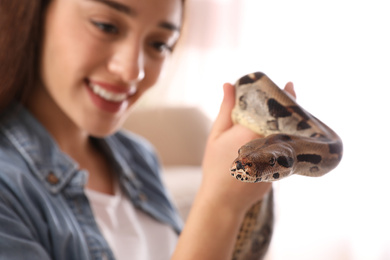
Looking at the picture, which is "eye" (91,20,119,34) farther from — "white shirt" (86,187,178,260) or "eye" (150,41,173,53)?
"white shirt" (86,187,178,260)

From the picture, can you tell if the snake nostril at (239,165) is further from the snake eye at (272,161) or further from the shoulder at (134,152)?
the shoulder at (134,152)

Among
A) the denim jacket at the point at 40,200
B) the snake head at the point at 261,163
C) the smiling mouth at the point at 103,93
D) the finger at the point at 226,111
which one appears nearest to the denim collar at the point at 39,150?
the denim jacket at the point at 40,200

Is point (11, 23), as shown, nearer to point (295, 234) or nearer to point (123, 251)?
point (123, 251)

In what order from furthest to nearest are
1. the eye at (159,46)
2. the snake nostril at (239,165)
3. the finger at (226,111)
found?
the eye at (159,46), the finger at (226,111), the snake nostril at (239,165)

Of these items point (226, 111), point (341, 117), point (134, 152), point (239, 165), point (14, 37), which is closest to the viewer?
point (239, 165)

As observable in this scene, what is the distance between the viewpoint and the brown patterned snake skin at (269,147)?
560mm

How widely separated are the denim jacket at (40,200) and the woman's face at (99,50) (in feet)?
0.30

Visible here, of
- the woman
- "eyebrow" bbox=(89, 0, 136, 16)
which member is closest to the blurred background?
the woman

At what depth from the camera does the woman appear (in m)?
0.83

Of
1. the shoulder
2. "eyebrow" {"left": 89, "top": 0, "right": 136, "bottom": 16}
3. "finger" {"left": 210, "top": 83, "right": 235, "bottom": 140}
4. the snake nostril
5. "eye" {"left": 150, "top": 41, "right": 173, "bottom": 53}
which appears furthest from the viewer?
the shoulder

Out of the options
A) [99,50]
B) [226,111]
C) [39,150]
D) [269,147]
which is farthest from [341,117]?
[39,150]

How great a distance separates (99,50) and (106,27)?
0.16ft

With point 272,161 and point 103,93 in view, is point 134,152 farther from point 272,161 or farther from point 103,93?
point 272,161

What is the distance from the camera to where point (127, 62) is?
0.98m
